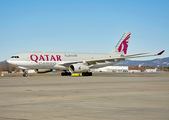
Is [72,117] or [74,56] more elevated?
[74,56]

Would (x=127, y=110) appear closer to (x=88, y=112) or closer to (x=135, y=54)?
(x=88, y=112)

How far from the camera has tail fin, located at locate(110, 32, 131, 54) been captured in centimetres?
5628

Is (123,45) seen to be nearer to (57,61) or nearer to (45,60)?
(57,61)

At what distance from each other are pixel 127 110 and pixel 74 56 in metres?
41.1

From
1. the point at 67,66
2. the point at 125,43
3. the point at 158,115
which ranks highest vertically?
the point at 125,43

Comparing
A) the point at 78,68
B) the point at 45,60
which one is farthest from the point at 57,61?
the point at 78,68

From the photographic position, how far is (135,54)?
154ft

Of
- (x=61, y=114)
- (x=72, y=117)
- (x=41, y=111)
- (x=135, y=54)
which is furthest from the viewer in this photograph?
(x=135, y=54)

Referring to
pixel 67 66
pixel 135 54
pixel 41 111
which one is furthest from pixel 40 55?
pixel 41 111

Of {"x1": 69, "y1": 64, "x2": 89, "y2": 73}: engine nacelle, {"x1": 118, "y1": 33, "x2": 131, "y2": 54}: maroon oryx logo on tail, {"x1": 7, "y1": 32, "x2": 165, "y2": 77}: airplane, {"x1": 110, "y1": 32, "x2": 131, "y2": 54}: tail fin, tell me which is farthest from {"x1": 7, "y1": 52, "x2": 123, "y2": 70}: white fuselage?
{"x1": 118, "y1": 33, "x2": 131, "y2": 54}: maroon oryx logo on tail

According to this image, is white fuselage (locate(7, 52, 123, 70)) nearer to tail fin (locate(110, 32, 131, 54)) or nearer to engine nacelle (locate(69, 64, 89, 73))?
engine nacelle (locate(69, 64, 89, 73))

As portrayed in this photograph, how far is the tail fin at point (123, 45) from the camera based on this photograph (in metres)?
56.3

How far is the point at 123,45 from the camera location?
185 feet

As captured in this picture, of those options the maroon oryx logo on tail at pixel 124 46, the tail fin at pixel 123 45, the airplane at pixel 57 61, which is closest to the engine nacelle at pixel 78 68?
the airplane at pixel 57 61
